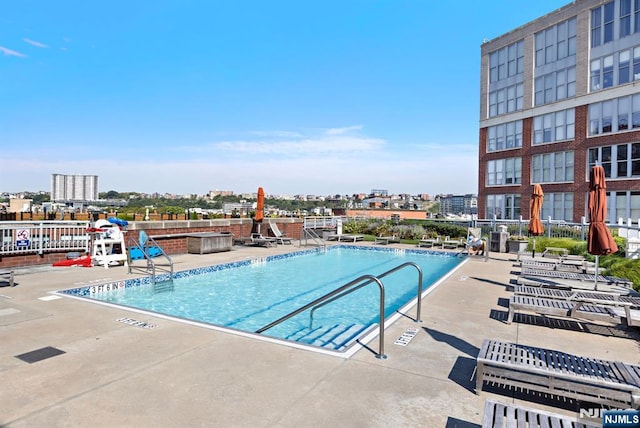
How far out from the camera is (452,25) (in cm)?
1703

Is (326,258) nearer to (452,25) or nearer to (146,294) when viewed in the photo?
(146,294)

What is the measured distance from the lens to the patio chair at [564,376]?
10.4ft

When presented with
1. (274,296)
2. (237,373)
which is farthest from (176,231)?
(237,373)

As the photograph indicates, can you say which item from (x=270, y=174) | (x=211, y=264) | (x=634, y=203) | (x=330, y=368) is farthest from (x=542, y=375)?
(x=270, y=174)

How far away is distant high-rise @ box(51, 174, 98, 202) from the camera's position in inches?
1257

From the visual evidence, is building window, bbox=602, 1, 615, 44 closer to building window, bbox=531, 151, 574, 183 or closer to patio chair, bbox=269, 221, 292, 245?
building window, bbox=531, 151, 574, 183

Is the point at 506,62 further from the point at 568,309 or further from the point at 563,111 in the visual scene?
the point at 568,309

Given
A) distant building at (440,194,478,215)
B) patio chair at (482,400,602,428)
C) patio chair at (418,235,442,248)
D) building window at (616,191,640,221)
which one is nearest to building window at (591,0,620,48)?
building window at (616,191,640,221)

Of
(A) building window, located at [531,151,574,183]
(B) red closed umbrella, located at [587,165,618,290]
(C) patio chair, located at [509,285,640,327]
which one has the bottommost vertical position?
(C) patio chair, located at [509,285,640,327]

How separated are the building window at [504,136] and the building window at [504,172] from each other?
46.2 inches

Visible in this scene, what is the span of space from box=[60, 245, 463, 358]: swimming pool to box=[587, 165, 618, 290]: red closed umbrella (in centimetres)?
350

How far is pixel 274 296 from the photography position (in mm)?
9625

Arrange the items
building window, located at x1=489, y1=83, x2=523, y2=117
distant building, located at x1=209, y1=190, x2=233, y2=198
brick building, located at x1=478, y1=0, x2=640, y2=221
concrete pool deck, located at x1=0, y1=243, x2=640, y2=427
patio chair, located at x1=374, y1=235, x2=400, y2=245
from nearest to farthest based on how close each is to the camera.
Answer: concrete pool deck, located at x1=0, y1=243, x2=640, y2=427, patio chair, located at x1=374, y1=235, x2=400, y2=245, brick building, located at x1=478, y1=0, x2=640, y2=221, building window, located at x1=489, y1=83, x2=523, y2=117, distant building, located at x1=209, y1=190, x2=233, y2=198

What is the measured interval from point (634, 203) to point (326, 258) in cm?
2057
